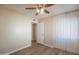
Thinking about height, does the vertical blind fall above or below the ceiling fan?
below

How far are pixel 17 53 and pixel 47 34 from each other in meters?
0.78

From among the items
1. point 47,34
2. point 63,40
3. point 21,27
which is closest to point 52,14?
point 47,34

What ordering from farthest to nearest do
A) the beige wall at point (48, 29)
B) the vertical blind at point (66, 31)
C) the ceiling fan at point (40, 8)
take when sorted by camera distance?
the beige wall at point (48, 29), the vertical blind at point (66, 31), the ceiling fan at point (40, 8)

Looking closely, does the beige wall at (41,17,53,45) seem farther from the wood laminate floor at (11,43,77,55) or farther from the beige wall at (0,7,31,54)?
the beige wall at (0,7,31,54)

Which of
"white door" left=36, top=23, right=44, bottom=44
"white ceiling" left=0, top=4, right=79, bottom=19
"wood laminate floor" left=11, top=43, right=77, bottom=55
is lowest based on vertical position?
"wood laminate floor" left=11, top=43, right=77, bottom=55

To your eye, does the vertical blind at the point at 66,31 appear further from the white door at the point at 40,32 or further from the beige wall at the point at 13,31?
the beige wall at the point at 13,31

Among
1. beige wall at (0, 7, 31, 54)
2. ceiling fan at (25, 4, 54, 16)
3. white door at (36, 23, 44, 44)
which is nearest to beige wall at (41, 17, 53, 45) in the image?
white door at (36, 23, 44, 44)

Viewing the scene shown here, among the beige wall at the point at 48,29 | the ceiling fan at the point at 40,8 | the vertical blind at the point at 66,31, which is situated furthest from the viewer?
the beige wall at the point at 48,29

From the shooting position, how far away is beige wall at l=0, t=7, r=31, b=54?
1.84 m

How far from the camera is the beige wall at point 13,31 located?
1.84 meters

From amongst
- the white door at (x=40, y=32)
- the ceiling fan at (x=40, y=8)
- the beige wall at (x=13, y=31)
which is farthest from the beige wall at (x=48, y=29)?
the beige wall at (x=13, y=31)

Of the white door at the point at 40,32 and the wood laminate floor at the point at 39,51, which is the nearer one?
the wood laminate floor at the point at 39,51

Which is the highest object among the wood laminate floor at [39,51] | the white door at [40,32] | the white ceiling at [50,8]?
the white ceiling at [50,8]

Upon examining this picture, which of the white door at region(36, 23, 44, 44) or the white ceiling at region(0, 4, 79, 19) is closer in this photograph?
the white ceiling at region(0, 4, 79, 19)
